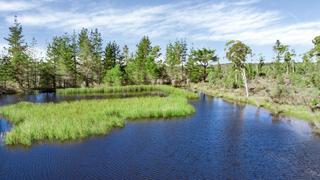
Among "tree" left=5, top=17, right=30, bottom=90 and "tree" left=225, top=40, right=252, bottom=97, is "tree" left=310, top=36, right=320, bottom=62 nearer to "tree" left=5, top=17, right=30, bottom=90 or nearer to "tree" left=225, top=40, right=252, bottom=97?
"tree" left=225, top=40, right=252, bottom=97

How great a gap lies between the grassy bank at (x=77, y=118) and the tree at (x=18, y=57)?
49.7m

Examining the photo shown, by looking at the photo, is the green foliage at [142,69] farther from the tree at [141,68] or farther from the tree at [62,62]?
the tree at [62,62]

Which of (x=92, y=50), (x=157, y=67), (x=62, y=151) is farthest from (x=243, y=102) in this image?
(x=92, y=50)

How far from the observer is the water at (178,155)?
67.3 feet

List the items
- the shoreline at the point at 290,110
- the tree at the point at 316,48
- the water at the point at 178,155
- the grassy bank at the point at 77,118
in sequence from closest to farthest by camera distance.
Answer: the water at the point at 178,155 → the grassy bank at the point at 77,118 → the shoreline at the point at 290,110 → the tree at the point at 316,48

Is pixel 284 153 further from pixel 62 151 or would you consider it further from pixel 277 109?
pixel 277 109

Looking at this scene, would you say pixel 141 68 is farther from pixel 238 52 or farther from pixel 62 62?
pixel 238 52

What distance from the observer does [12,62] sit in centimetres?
9056

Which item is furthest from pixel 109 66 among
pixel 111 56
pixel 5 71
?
pixel 5 71

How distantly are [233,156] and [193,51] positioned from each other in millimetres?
90024

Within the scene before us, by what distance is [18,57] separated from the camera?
9119cm

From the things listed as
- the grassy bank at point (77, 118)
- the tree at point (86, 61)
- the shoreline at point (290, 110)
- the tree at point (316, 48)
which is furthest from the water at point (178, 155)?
the tree at point (86, 61)

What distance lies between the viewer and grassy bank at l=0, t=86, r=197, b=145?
2888 centimetres

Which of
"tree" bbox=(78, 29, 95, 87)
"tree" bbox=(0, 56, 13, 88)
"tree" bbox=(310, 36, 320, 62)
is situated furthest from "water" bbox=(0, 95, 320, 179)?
"tree" bbox=(78, 29, 95, 87)
